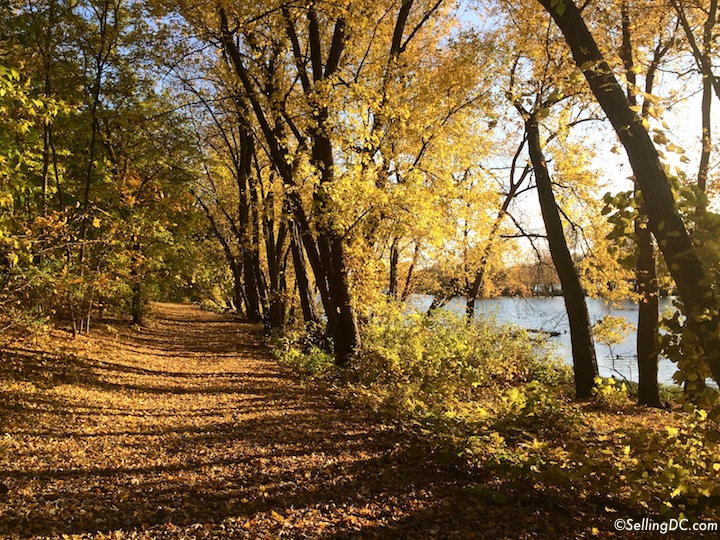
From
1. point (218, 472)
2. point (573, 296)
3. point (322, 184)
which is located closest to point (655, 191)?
point (218, 472)

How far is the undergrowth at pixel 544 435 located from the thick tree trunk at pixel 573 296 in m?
0.75

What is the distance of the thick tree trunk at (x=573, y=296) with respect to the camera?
30.0 ft

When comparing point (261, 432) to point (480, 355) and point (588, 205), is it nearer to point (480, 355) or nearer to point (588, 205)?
point (480, 355)

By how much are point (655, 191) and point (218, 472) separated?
423cm

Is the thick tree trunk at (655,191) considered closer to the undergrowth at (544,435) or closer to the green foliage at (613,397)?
the undergrowth at (544,435)

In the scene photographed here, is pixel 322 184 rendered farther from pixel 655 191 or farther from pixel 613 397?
pixel 613 397

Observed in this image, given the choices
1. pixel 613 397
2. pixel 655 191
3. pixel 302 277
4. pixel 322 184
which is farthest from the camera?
pixel 302 277

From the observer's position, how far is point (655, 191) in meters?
2.90

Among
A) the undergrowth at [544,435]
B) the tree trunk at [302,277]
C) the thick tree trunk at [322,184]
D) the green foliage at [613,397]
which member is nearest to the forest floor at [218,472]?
the undergrowth at [544,435]

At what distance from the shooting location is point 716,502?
10.3ft

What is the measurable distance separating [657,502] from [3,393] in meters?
7.17

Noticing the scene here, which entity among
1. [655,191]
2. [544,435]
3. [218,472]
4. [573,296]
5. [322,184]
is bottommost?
[218,472]

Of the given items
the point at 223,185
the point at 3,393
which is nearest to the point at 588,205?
the point at 3,393

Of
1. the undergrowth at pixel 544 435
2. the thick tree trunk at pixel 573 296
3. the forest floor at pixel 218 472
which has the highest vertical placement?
the thick tree trunk at pixel 573 296
